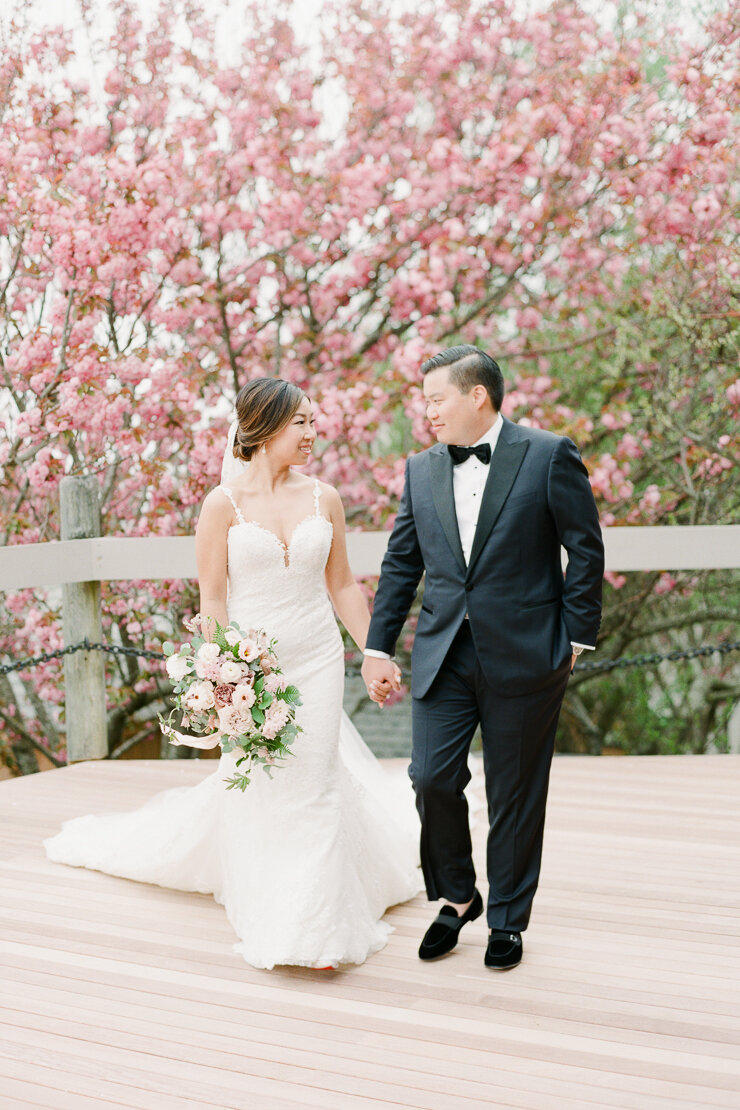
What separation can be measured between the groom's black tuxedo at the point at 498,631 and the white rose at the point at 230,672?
0.39 metres

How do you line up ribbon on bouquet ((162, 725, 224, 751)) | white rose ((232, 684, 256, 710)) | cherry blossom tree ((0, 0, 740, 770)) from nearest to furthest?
white rose ((232, 684, 256, 710)) < ribbon on bouquet ((162, 725, 224, 751)) < cherry blossom tree ((0, 0, 740, 770))

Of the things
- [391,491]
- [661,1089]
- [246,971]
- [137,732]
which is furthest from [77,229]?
[661,1089]

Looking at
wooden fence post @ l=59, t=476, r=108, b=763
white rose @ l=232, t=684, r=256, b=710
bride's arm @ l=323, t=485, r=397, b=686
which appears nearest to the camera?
white rose @ l=232, t=684, r=256, b=710

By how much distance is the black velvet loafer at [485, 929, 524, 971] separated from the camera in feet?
9.80

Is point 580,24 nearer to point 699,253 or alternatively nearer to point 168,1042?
point 699,253

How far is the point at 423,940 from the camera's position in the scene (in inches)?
122

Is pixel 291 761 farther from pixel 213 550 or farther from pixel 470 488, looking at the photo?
pixel 470 488

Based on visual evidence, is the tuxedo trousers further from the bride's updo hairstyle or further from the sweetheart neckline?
the bride's updo hairstyle

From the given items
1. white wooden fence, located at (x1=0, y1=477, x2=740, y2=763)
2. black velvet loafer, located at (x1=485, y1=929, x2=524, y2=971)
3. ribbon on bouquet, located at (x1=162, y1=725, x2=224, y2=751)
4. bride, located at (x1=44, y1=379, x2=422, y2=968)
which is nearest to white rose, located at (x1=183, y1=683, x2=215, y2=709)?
ribbon on bouquet, located at (x1=162, y1=725, x2=224, y2=751)

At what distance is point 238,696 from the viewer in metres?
2.97

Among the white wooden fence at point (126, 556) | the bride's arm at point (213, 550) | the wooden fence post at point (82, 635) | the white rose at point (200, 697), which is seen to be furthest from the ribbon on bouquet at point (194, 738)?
the wooden fence post at point (82, 635)

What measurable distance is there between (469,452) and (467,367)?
0.74 ft

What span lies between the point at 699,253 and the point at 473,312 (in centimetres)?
145

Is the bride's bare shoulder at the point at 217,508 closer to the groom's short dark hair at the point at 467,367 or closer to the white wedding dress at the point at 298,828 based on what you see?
the white wedding dress at the point at 298,828
